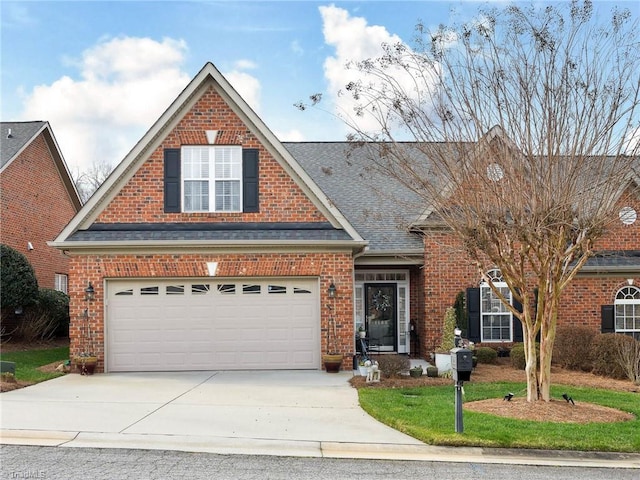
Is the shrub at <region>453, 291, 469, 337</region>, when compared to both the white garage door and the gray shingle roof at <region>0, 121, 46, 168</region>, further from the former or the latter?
the gray shingle roof at <region>0, 121, 46, 168</region>

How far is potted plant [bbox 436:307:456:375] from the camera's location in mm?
14469

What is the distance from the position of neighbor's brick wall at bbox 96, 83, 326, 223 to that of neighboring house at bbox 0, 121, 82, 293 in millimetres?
7835

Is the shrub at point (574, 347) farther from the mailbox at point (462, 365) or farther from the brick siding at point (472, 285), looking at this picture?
the mailbox at point (462, 365)

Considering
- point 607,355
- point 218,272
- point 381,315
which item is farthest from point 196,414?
point 607,355

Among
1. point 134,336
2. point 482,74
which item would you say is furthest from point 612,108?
point 134,336

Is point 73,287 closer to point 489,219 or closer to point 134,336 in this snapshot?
point 134,336

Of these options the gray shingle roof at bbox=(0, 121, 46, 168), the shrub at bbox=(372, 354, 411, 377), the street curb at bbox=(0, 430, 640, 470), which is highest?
the gray shingle roof at bbox=(0, 121, 46, 168)

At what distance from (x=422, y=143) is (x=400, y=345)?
340 inches

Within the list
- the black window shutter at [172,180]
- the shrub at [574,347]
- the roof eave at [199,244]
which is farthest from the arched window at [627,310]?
the black window shutter at [172,180]

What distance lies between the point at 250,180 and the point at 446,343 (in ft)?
19.9

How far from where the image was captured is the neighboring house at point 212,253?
14.9m

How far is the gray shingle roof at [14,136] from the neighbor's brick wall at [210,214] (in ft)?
26.6

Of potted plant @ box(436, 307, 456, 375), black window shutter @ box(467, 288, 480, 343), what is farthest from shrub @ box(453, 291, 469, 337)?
potted plant @ box(436, 307, 456, 375)

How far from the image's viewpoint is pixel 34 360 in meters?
17.2
